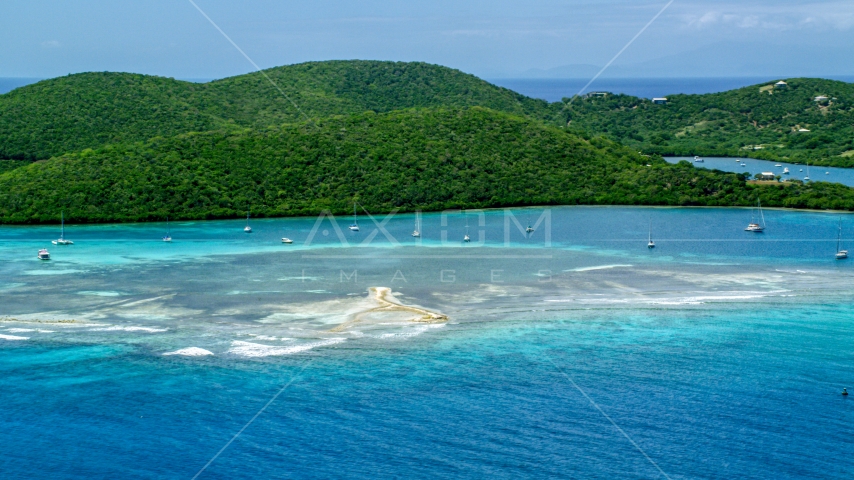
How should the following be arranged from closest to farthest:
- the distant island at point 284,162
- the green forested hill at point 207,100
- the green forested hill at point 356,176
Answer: the green forested hill at point 356,176 < the distant island at point 284,162 < the green forested hill at point 207,100

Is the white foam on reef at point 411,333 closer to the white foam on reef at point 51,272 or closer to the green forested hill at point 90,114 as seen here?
the white foam on reef at point 51,272

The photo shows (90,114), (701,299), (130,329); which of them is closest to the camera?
(130,329)

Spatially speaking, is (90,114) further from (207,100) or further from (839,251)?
(839,251)

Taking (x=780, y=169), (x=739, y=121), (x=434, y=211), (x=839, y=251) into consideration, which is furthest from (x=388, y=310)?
(x=739, y=121)

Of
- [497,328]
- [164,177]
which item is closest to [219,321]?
[497,328]

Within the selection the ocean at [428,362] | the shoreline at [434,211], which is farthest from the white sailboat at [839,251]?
the shoreline at [434,211]
